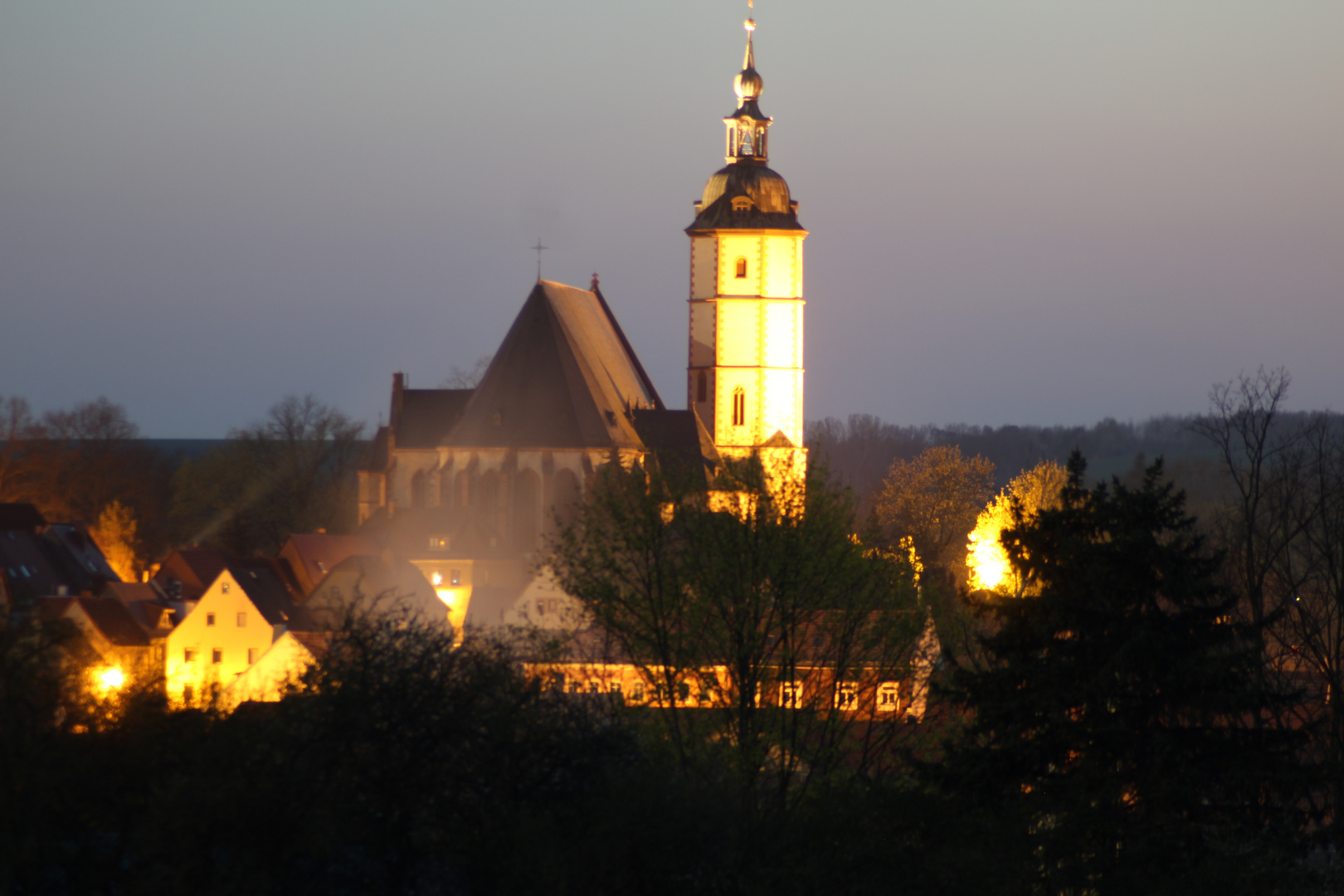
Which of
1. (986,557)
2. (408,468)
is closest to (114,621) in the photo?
(408,468)

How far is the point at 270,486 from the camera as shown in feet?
267

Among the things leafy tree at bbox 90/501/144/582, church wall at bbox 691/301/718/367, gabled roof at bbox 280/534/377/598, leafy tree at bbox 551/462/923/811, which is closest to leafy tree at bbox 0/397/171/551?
leafy tree at bbox 90/501/144/582

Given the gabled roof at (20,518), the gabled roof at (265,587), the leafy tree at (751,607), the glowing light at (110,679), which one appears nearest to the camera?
the glowing light at (110,679)

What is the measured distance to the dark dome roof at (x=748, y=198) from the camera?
5697 centimetres

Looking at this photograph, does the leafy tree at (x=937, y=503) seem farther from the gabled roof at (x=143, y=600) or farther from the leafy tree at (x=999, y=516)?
→ the gabled roof at (x=143, y=600)

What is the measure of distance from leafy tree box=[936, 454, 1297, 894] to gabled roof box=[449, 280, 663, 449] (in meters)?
40.2

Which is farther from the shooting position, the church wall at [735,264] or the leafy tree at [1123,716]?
the church wall at [735,264]

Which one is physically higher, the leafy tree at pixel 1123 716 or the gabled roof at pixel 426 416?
the gabled roof at pixel 426 416

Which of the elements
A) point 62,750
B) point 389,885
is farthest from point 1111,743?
point 62,750

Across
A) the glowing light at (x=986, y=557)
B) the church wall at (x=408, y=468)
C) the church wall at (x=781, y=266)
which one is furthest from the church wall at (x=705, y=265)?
the glowing light at (x=986, y=557)

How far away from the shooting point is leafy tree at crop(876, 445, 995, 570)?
65375 millimetres

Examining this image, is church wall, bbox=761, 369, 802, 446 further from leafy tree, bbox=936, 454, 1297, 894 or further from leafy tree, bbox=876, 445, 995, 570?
leafy tree, bbox=936, 454, 1297, 894

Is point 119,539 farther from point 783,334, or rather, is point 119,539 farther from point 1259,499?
point 1259,499

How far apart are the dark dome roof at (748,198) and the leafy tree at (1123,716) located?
42910 millimetres
